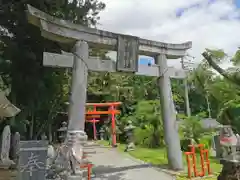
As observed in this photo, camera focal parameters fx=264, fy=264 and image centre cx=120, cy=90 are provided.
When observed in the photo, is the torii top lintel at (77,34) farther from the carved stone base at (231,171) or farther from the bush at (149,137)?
the bush at (149,137)

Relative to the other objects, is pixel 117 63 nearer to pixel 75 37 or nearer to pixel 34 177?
pixel 75 37

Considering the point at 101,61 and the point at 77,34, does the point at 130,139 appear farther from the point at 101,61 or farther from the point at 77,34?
the point at 77,34

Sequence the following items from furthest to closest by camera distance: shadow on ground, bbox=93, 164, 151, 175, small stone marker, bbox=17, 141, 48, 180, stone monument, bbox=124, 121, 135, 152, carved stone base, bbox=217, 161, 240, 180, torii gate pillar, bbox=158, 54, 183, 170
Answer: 1. stone monument, bbox=124, 121, 135, 152
2. torii gate pillar, bbox=158, 54, 183, 170
3. shadow on ground, bbox=93, 164, 151, 175
4. carved stone base, bbox=217, 161, 240, 180
5. small stone marker, bbox=17, 141, 48, 180

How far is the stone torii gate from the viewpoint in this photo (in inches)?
279

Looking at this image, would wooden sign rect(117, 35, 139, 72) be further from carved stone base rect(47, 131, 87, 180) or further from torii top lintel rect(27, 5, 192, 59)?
carved stone base rect(47, 131, 87, 180)

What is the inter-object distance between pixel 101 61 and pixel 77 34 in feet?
3.59

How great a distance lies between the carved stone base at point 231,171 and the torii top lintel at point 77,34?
479cm

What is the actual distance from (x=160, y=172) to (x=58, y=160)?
3.43m

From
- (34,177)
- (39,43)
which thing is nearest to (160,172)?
(34,177)

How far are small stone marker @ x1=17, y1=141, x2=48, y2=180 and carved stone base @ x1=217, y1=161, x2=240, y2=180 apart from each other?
11.5ft

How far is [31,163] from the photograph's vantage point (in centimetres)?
493

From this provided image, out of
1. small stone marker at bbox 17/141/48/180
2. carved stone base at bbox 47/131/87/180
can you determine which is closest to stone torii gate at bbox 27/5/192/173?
carved stone base at bbox 47/131/87/180

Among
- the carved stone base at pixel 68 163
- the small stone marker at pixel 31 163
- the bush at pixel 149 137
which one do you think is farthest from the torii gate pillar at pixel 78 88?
the bush at pixel 149 137

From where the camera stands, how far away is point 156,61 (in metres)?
9.49
